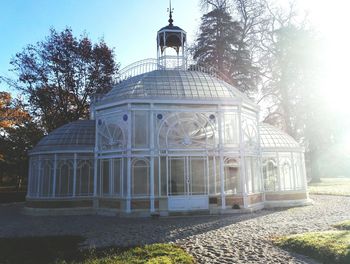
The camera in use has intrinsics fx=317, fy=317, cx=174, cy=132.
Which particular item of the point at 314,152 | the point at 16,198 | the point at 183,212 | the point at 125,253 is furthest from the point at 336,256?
the point at 314,152

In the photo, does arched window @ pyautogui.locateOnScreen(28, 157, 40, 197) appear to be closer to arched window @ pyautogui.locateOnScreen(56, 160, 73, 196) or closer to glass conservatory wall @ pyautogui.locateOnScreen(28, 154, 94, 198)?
glass conservatory wall @ pyautogui.locateOnScreen(28, 154, 94, 198)

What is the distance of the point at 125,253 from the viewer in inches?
324

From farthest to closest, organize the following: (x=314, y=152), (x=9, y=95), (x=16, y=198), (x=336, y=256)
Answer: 1. (x=314, y=152)
2. (x=16, y=198)
3. (x=9, y=95)
4. (x=336, y=256)

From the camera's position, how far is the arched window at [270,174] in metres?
→ 18.8

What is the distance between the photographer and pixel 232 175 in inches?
651

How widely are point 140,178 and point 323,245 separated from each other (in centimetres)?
921

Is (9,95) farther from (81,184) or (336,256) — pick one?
(336,256)

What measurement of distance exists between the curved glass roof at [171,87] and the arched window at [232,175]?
3.40m

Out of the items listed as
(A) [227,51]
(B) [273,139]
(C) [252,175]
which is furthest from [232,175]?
(A) [227,51]

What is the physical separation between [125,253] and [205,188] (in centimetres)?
815

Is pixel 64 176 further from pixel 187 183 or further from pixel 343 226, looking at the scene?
pixel 343 226

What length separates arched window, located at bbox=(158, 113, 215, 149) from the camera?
52.5ft

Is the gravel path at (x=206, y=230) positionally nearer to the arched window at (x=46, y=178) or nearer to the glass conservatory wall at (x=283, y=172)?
the arched window at (x=46, y=178)

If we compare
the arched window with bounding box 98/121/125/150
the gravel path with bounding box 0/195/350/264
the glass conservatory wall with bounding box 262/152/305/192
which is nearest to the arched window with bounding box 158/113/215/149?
the arched window with bounding box 98/121/125/150
